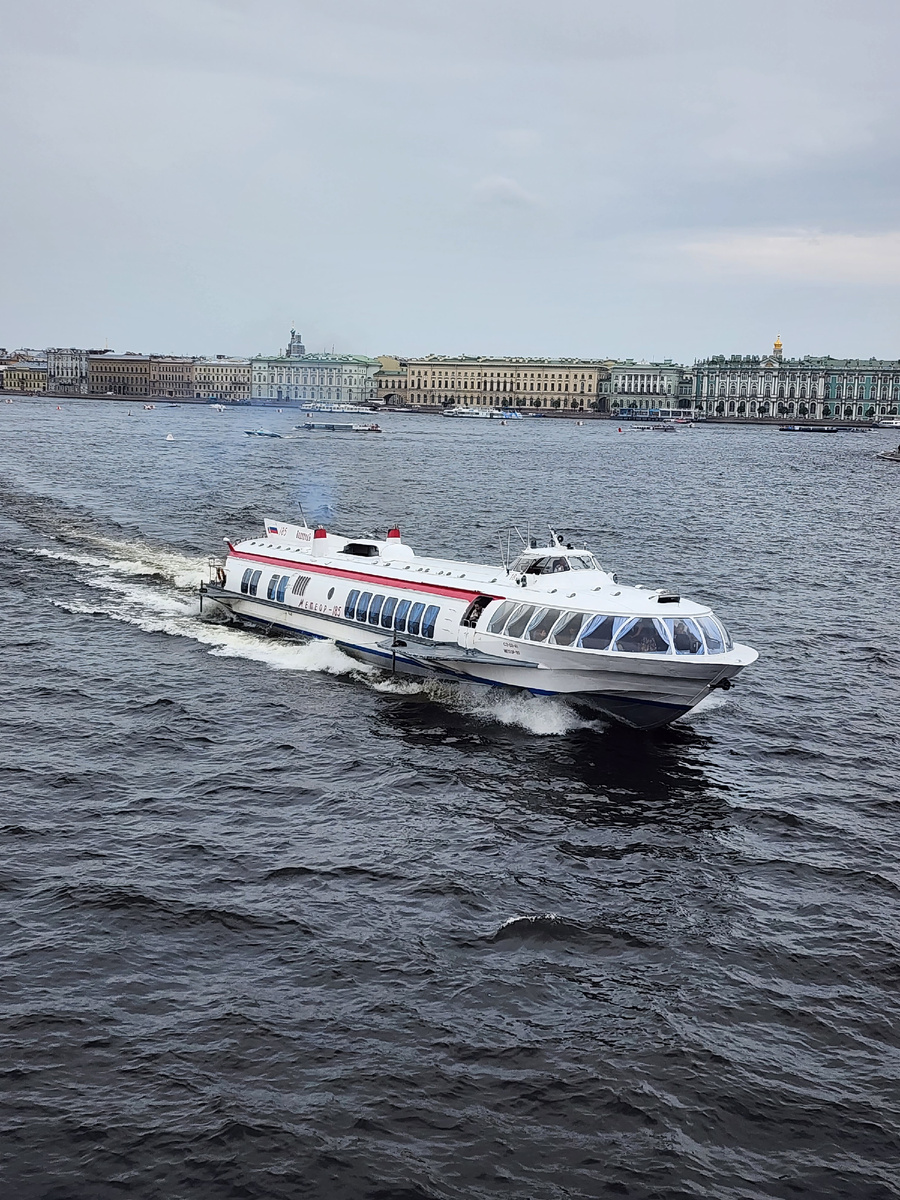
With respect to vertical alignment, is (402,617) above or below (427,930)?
above

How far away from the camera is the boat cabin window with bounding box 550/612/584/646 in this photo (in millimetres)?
29062

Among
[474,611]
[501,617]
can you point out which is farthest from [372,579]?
[501,617]

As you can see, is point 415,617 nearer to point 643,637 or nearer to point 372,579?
point 372,579

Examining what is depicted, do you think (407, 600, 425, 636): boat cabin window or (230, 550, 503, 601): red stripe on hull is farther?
(407, 600, 425, 636): boat cabin window

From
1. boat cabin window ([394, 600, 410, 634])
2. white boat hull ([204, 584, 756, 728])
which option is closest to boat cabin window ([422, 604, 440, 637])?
white boat hull ([204, 584, 756, 728])

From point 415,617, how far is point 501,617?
136 inches

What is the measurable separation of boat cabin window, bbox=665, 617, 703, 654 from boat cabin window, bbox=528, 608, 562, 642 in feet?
9.88

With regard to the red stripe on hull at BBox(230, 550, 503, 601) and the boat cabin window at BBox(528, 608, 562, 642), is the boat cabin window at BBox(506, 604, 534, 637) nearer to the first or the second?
the boat cabin window at BBox(528, 608, 562, 642)

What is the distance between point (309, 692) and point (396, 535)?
25.5ft

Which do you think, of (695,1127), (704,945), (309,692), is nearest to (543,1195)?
(695,1127)

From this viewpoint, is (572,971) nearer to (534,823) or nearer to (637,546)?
(534,823)

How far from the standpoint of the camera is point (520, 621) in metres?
30.5

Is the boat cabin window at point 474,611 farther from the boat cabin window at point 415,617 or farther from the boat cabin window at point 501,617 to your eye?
the boat cabin window at point 415,617

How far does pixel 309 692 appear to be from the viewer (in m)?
33.2
